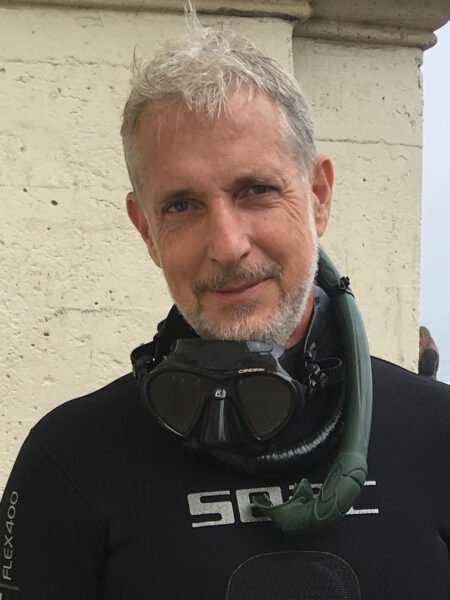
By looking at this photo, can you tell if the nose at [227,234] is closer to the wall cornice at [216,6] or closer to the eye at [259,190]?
the eye at [259,190]

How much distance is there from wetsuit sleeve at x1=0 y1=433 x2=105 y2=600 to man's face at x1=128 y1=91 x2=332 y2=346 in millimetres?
333

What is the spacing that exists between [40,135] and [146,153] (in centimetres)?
116

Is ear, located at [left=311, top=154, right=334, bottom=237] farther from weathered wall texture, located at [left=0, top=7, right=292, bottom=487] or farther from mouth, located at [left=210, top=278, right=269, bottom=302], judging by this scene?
weathered wall texture, located at [left=0, top=7, right=292, bottom=487]

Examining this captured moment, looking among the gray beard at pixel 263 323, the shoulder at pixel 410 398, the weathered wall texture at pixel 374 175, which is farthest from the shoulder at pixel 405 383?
the weathered wall texture at pixel 374 175

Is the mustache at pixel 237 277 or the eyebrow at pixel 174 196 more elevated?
the eyebrow at pixel 174 196

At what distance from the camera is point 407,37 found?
264cm

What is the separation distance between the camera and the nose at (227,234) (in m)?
1.16

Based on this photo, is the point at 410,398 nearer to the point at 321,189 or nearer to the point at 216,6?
the point at 321,189

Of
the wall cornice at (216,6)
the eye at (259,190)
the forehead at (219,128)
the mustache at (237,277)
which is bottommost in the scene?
the mustache at (237,277)

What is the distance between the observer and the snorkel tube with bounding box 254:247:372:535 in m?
1.15

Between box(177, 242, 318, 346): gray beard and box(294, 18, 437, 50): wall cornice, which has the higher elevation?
box(294, 18, 437, 50): wall cornice

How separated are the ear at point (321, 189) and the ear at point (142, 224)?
0.28 m

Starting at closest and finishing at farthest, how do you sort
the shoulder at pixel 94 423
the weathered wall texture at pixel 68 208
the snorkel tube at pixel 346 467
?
1. the snorkel tube at pixel 346 467
2. the shoulder at pixel 94 423
3. the weathered wall texture at pixel 68 208

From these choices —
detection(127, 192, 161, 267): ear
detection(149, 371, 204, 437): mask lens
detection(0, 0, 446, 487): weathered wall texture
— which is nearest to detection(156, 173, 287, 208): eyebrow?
detection(127, 192, 161, 267): ear
